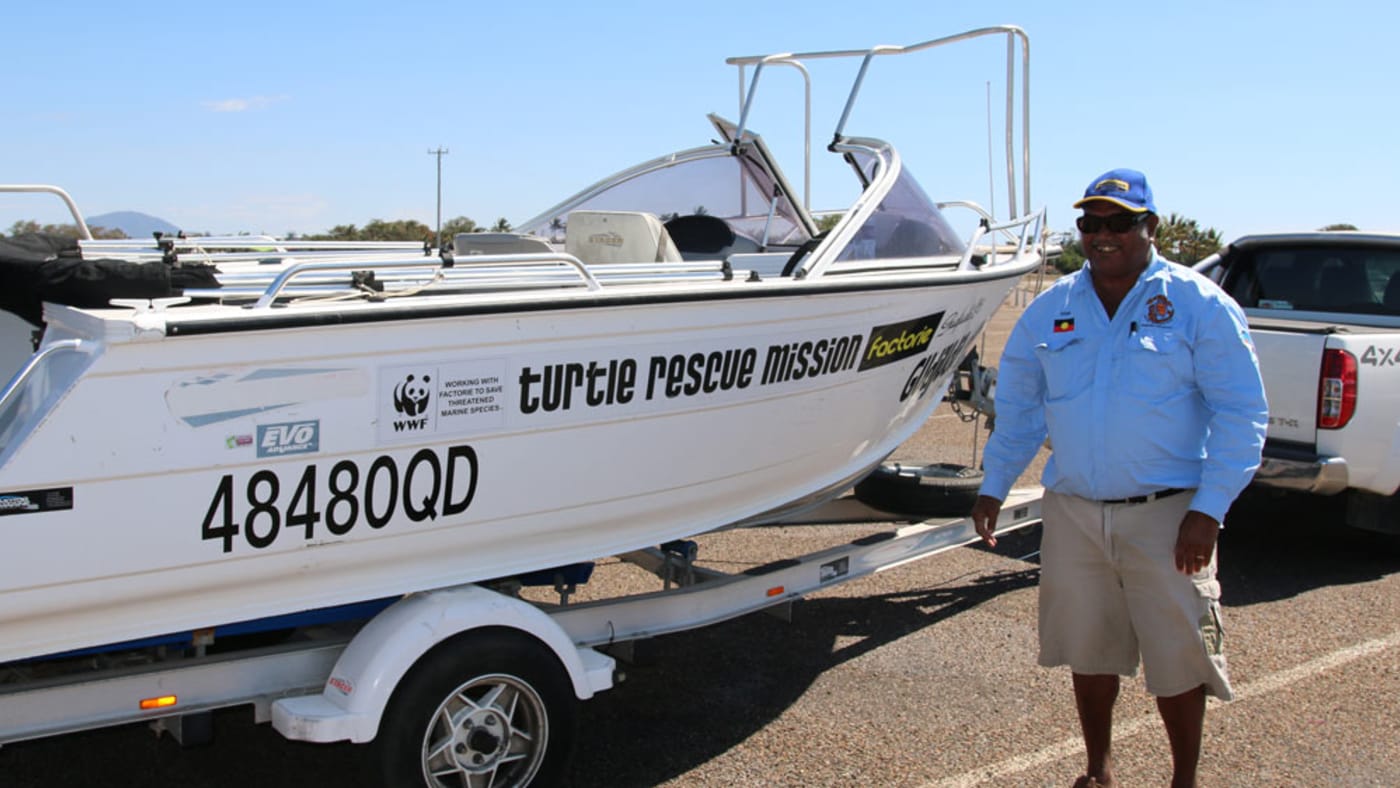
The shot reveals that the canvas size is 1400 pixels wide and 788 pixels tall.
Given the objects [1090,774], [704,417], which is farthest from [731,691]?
[1090,774]

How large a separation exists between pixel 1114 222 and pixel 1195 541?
0.86m

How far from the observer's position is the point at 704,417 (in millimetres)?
3975

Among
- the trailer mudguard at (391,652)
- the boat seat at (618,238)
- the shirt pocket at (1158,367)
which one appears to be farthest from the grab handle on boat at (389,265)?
the shirt pocket at (1158,367)

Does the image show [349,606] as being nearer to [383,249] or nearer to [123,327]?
[123,327]

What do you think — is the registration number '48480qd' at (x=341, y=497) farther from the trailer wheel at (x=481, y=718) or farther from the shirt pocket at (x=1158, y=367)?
the shirt pocket at (x=1158, y=367)

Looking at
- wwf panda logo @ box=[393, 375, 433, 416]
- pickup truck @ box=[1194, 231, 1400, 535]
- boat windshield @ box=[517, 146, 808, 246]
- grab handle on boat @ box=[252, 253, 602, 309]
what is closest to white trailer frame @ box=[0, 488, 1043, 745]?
wwf panda logo @ box=[393, 375, 433, 416]

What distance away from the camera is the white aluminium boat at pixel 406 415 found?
2855mm

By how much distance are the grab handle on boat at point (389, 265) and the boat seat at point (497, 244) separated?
1.03 m

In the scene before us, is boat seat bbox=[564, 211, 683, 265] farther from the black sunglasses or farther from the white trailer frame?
the black sunglasses

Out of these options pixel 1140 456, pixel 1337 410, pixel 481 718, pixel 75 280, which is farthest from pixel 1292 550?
pixel 75 280

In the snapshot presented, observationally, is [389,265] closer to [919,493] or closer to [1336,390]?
[919,493]

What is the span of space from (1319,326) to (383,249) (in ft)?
14.8

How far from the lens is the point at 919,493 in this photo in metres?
5.58

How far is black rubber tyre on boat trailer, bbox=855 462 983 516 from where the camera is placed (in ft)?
18.3
